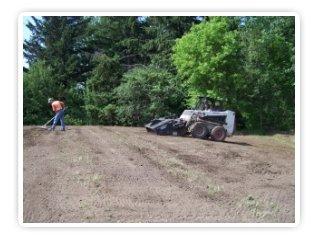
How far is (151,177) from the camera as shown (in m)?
5.97

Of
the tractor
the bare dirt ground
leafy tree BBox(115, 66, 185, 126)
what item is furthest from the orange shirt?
the tractor

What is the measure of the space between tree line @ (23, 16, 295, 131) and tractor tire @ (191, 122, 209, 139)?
0.20m

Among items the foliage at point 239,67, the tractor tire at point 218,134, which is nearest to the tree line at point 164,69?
the foliage at point 239,67

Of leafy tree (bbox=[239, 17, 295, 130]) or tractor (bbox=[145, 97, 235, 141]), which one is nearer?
leafy tree (bbox=[239, 17, 295, 130])

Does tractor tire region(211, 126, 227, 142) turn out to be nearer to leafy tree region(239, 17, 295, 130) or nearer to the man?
leafy tree region(239, 17, 295, 130)

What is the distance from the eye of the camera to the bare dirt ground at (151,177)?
579cm

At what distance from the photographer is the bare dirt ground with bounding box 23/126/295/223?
5.79 meters

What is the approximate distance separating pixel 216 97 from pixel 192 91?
0.72ft

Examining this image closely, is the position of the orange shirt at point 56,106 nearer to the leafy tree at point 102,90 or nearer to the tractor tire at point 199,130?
the leafy tree at point 102,90

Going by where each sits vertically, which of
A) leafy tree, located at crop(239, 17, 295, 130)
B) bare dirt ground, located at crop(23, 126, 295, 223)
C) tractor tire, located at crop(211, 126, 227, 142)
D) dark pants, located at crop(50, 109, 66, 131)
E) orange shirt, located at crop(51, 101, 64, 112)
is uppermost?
leafy tree, located at crop(239, 17, 295, 130)

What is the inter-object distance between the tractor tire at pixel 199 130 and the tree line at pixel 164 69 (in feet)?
0.66
